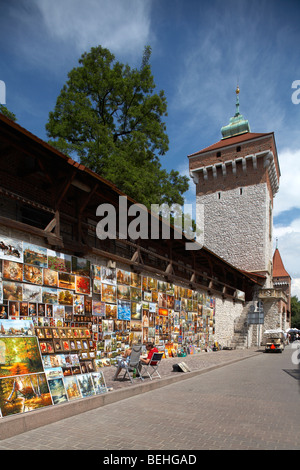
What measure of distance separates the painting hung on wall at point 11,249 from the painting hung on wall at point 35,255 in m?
0.14

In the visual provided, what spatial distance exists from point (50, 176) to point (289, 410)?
7.09m

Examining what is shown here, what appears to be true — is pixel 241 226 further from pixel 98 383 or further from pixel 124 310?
pixel 98 383

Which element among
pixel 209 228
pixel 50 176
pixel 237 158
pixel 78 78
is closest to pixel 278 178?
pixel 237 158

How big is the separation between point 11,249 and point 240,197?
3021 cm

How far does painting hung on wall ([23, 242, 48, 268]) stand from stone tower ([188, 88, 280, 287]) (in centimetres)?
2727

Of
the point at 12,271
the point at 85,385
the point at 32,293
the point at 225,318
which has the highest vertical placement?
the point at 12,271

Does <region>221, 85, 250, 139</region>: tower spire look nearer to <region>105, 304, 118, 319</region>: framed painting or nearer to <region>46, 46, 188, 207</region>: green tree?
<region>46, 46, 188, 207</region>: green tree

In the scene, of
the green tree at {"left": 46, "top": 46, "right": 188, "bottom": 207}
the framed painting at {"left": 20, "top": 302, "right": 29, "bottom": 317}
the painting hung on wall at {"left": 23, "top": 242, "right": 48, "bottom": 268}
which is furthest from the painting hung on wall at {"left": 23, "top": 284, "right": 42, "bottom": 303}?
the green tree at {"left": 46, "top": 46, "right": 188, "bottom": 207}

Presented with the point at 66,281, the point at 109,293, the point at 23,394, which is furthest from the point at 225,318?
the point at 23,394

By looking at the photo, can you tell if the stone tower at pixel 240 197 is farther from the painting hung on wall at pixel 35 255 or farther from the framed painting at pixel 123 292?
the painting hung on wall at pixel 35 255

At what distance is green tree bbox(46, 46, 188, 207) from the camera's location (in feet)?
58.3

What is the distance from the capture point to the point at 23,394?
16.9 ft

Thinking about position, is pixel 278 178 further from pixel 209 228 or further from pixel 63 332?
pixel 63 332

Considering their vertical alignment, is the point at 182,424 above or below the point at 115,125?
below
